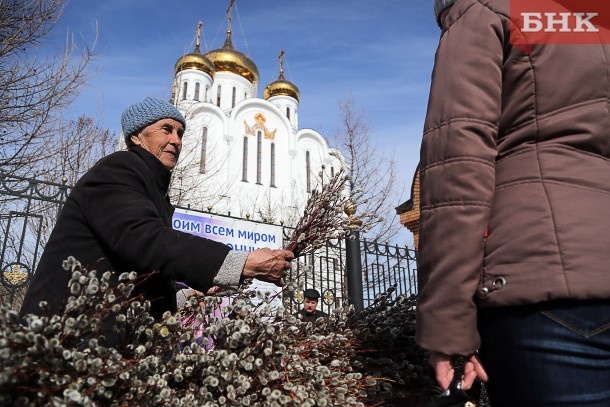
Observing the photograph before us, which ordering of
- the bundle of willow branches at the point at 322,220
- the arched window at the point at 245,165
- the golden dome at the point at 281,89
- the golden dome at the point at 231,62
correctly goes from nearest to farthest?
the bundle of willow branches at the point at 322,220 < the arched window at the point at 245,165 < the golden dome at the point at 231,62 < the golden dome at the point at 281,89

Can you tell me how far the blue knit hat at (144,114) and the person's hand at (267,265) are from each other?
109 centimetres

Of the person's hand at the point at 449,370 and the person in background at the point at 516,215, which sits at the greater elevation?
the person in background at the point at 516,215

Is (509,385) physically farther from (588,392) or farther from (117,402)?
(117,402)

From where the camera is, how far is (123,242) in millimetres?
1575

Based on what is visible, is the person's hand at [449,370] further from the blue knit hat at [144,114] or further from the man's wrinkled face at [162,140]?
the blue knit hat at [144,114]

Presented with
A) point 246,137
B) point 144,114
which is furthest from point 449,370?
point 246,137

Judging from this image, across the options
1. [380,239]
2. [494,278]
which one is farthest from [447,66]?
[380,239]

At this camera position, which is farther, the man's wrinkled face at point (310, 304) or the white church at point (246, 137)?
the white church at point (246, 137)

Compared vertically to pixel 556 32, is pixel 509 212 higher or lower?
lower

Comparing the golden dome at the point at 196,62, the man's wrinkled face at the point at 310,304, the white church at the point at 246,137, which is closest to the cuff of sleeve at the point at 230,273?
the man's wrinkled face at the point at 310,304

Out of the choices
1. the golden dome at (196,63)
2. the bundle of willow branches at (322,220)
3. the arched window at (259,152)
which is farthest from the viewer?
the arched window at (259,152)

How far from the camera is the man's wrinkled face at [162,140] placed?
2.32m

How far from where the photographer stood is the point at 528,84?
1357mm

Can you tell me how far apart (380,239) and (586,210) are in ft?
47.5
